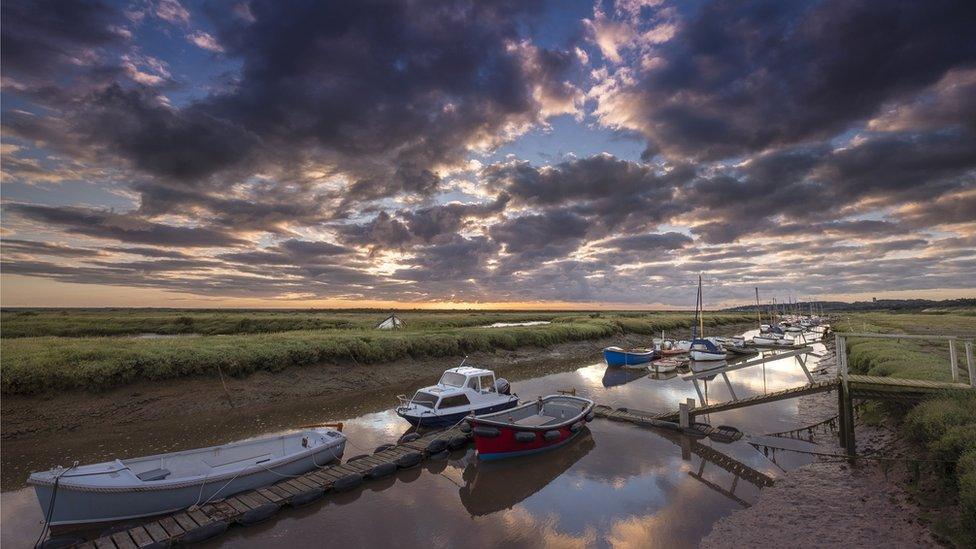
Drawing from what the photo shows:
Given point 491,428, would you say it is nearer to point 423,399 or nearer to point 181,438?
point 423,399

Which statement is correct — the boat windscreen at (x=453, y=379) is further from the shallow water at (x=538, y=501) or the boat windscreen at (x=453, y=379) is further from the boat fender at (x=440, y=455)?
the boat fender at (x=440, y=455)

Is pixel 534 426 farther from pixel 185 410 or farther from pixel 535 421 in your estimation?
pixel 185 410

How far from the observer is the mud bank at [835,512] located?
442 inches

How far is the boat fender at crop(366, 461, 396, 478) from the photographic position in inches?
622

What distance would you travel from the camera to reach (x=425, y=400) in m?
22.5

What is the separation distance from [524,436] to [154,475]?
41.7 feet

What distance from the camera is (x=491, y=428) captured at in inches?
683

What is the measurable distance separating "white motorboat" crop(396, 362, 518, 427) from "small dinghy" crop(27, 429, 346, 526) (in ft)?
16.8

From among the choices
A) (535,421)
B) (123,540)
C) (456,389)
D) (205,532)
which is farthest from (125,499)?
(535,421)

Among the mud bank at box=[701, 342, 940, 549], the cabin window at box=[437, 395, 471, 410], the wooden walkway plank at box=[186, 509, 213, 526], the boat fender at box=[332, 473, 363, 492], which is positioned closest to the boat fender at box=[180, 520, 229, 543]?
the wooden walkway plank at box=[186, 509, 213, 526]

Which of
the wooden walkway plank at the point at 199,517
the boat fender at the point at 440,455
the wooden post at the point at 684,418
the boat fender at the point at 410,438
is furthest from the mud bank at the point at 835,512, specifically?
the wooden walkway plank at the point at 199,517

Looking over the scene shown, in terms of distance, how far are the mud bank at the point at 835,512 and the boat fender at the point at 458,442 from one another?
10.4 meters

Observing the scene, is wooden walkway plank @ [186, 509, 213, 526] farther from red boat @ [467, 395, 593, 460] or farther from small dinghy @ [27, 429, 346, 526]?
red boat @ [467, 395, 593, 460]

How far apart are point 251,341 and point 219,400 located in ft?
27.5
